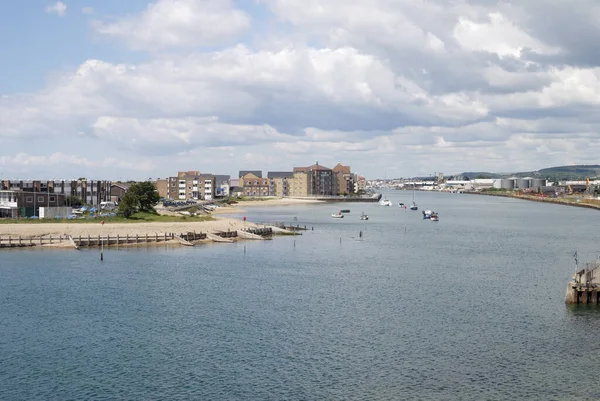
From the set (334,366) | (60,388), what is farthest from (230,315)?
(60,388)

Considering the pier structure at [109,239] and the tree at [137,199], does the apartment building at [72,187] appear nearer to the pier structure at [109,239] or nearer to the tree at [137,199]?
the tree at [137,199]

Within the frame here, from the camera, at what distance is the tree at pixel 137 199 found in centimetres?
12481

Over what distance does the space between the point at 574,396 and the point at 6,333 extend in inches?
1561

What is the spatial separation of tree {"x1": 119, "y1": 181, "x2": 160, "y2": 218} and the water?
112ft

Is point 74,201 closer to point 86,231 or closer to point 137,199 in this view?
point 137,199

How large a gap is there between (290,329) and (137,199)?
85.0 metres

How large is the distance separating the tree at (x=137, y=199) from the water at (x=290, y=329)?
3400cm

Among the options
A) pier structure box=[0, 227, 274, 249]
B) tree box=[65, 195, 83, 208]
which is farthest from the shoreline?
tree box=[65, 195, 83, 208]

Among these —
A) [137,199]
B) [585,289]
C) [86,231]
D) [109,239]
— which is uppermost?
[137,199]

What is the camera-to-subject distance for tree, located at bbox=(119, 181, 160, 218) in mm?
124812

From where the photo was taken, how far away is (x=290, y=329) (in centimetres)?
5012

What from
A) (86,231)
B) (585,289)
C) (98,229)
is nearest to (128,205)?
(98,229)

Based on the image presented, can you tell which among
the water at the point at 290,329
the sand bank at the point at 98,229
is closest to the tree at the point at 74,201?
the sand bank at the point at 98,229

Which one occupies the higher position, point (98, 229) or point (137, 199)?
point (137, 199)
